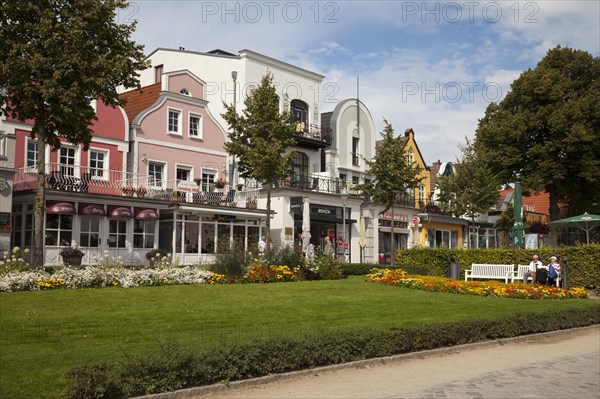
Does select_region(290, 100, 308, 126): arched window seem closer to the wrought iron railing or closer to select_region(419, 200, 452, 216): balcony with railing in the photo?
the wrought iron railing

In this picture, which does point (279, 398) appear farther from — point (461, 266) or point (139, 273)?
point (461, 266)

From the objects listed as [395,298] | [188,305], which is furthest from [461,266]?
[188,305]

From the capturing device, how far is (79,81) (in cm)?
2111

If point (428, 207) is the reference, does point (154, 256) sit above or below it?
below

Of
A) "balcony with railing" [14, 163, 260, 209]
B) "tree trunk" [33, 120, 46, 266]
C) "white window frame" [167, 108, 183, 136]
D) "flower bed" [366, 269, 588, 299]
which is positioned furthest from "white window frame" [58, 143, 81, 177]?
"flower bed" [366, 269, 588, 299]

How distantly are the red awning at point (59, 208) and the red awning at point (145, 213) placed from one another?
3468 mm

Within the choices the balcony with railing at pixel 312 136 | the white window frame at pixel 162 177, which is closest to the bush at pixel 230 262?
the white window frame at pixel 162 177

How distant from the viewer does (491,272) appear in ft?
89.0

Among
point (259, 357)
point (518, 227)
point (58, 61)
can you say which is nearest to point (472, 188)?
point (518, 227)

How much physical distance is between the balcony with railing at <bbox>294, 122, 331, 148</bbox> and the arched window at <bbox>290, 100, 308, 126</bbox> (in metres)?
0.56

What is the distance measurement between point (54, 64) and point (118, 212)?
400 inches

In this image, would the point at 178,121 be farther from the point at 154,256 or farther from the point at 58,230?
the point at 58,230

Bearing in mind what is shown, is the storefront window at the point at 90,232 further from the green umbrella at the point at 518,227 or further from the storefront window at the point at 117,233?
the green umbrella at the point at 518,227

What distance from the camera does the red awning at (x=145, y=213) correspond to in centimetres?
3078
